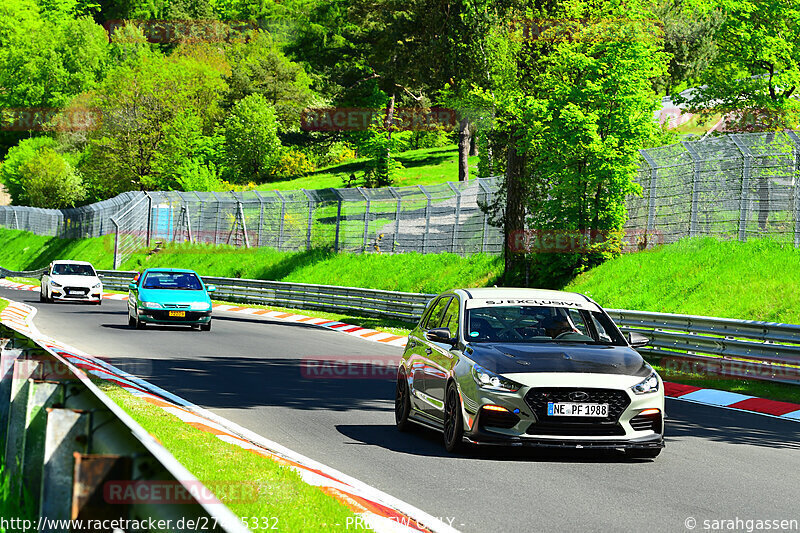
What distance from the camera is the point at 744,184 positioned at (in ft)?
85.3

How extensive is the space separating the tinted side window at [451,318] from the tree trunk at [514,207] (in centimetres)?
2037

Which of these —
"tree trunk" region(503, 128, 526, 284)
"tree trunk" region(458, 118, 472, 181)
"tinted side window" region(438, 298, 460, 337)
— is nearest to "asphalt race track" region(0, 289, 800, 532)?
"tinted side window" region(438, 298, 460, 337)

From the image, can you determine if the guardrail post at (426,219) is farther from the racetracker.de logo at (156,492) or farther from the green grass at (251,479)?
the racetracker.de logo at (156,492)

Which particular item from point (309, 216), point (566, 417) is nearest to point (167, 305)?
point (566, 417)

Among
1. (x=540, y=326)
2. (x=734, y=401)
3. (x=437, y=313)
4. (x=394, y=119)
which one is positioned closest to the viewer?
(x=540, y=326)

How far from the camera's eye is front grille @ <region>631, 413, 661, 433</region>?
959 centimetres

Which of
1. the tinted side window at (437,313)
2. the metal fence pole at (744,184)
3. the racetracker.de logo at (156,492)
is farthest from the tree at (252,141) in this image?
the racetracker.de logo at (156,492)

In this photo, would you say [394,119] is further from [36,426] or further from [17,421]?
[36,426]

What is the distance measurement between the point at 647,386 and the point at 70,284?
33.2 m

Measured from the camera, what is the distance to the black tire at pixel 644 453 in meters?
9.78

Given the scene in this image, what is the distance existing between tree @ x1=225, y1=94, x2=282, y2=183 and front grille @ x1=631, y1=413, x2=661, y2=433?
3473 inches

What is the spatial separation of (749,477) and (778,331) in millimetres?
8584

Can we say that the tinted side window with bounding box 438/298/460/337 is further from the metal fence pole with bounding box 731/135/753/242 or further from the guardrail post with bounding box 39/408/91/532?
the metal fence pole with bounding box 731/135/753/242

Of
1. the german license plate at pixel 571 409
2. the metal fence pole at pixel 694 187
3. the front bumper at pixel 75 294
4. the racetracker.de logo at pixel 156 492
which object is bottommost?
the front bumper at pixel 75 294
